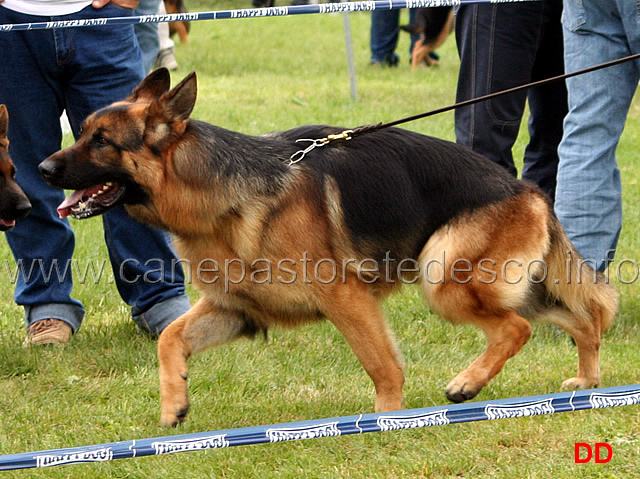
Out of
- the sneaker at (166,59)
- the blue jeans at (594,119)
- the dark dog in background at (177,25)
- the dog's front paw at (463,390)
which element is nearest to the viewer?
the dog's front paw at (463,390)

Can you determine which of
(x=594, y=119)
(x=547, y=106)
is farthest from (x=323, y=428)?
(x=547, y=106)

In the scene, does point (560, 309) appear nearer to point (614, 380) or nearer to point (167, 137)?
point (614, 380)

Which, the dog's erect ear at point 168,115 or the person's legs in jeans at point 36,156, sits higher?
the dog's erect ear at point 168,115

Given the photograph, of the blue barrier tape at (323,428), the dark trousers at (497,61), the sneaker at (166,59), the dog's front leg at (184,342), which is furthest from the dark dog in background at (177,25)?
the blue barrier tape at (323,428)

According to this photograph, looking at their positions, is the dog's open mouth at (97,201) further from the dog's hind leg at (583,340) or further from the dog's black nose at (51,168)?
the dog's hind leg at (583,340)

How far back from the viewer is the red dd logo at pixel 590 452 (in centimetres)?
313

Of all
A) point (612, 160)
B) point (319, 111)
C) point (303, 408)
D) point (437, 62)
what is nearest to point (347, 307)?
point (303, 408)

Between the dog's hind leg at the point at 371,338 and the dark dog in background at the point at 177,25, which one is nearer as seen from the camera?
the dog's hind leg at the point at 371,338

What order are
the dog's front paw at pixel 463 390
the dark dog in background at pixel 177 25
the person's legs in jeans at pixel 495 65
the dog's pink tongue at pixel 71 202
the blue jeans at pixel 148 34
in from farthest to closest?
the dark dog in background at pixel 177 25 < the blue jeans at pixel 148 34 < the person's legs in jeans at pixel 495 65 < the dog's front paw at pixel 463 390 < the dog's pink tongue at pixel 71 202

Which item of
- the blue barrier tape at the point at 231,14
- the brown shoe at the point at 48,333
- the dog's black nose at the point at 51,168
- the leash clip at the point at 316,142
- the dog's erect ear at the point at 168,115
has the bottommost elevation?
the brown shoe at the point at 48,333

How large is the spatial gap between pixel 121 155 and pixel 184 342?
839 millimetres

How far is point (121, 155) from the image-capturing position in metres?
3.13

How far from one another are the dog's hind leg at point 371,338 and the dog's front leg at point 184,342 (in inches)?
18.3

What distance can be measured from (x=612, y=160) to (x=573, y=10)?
2.49ft
